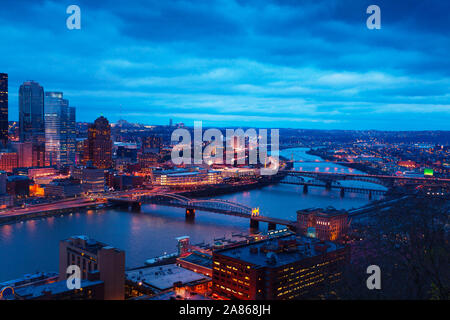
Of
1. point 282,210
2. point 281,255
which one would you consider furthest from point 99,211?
point 281,255

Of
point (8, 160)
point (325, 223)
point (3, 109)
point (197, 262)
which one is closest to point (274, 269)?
point (197, 262)

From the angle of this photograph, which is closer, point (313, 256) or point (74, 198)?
point (313, 256)

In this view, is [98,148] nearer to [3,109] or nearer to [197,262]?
[3,109]

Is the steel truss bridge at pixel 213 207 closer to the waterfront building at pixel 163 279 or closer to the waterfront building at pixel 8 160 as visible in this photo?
the waterfront building at pixel 163 279

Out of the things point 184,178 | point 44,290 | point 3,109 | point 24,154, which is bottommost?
point 44,290

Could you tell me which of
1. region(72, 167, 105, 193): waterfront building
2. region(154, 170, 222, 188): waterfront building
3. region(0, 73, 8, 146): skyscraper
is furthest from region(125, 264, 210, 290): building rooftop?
region(0, 73, 8, 146): skyscraper
